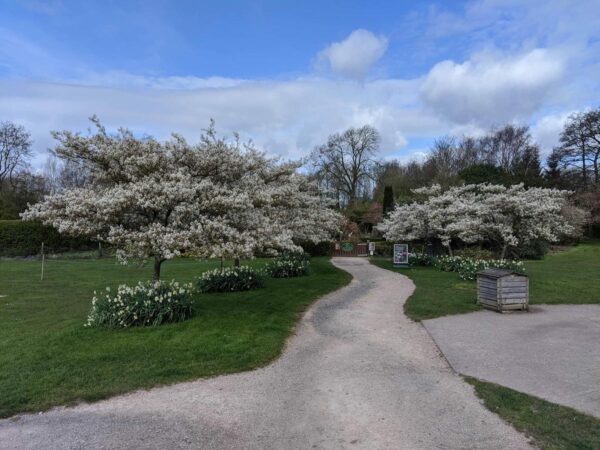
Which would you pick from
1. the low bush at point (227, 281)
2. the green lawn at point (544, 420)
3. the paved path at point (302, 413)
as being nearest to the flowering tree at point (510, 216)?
the low bush at point (227, 281)

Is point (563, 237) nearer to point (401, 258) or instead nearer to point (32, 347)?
point (401, 258)

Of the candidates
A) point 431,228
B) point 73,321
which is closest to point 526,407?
point 73,321

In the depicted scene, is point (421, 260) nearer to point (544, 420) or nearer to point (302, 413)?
point (544, 420)

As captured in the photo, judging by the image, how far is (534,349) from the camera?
652 centimetres

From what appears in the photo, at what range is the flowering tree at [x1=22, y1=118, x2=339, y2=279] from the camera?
7141 millimetres

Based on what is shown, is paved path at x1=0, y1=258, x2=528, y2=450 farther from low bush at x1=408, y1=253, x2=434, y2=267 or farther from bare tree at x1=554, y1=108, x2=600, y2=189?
bare tree at x1=554, y1=108, x2=600, y2=189

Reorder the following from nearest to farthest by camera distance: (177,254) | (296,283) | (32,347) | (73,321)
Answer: (32,347), (177,254), (73,321), (296,283)

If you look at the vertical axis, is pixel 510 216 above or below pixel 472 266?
above

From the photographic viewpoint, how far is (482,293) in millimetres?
10016

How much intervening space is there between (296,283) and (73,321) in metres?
6.55

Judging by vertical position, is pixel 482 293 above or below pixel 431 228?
below

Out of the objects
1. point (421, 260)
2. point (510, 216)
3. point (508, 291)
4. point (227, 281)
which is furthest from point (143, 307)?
point (421, 260)

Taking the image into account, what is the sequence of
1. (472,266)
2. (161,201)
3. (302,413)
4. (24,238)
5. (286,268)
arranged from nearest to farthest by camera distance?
(302,413) → (161,201) → (472,266) → (286,268) → (24,238)

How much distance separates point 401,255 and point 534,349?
13424 millimetres
